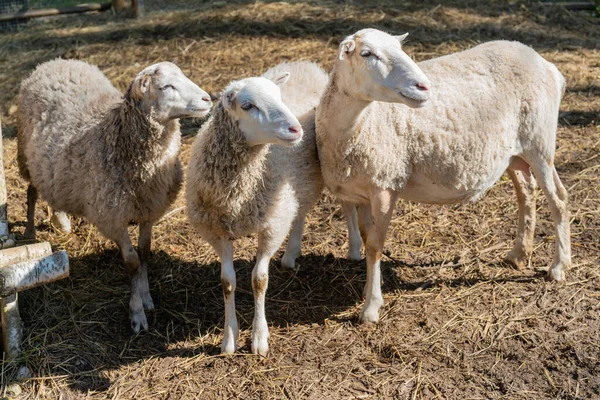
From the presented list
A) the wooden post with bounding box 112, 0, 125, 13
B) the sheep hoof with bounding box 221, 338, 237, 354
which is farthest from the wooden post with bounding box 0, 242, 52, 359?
the wooden post with bounding box 112, 0, 125, 13

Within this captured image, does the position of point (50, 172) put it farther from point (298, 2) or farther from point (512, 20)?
point (512, 20)

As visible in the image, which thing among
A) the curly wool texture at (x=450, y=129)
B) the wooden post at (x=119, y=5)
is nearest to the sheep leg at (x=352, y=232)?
the curly wool texture at (x=450, y=129)

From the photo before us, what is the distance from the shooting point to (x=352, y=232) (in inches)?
217

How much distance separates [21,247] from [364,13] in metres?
6.18

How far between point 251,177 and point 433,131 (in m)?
1.26

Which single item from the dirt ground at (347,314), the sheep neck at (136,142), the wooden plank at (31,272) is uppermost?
the sheep neck at (136,142)

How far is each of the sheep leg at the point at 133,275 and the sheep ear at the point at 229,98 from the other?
124cm

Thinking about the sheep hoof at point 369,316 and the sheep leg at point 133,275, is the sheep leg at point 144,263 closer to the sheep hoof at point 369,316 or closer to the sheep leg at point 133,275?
the sheep leg at point 133,275

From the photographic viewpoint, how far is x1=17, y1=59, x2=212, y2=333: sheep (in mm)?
4496

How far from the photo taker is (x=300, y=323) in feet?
15.8

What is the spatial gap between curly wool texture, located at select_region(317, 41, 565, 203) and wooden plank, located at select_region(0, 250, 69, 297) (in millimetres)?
1730

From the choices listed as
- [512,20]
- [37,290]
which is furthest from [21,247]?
[512,20]

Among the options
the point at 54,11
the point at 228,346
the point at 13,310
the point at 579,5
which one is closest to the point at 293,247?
the point at 228,346

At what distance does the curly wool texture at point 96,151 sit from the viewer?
4594 millimetres
